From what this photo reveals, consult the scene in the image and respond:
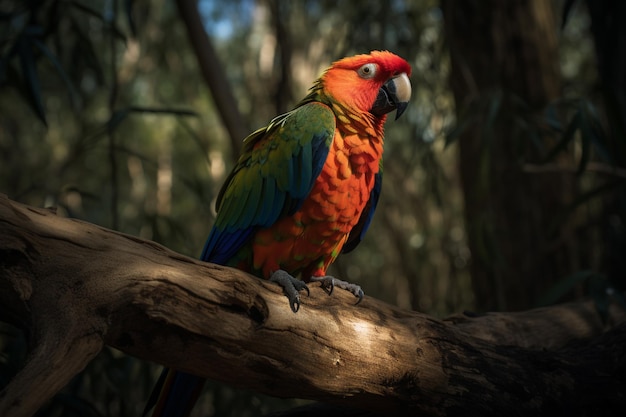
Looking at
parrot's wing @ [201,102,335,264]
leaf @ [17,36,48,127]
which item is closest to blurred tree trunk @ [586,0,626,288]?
parrot's wing @ [201,102,335,264]

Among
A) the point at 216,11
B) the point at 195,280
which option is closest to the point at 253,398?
the point at 195,280

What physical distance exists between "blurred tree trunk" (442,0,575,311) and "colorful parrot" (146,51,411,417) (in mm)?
1175

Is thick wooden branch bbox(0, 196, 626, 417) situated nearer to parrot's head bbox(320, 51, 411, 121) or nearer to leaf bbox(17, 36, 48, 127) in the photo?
parrot's head bbox(320, 51, 411, 121)

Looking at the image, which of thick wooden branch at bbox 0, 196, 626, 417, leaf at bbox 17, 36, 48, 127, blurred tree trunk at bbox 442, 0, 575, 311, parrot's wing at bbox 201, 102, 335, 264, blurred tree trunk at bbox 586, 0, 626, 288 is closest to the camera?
thick wooden branch at bbox 0, 196, 626, 417

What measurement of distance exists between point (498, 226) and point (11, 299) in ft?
8.13

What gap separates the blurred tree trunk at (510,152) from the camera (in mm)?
3049

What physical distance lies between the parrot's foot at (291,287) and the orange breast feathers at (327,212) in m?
0.20

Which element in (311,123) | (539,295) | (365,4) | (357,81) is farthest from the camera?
(365,4)

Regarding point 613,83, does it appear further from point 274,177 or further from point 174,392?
point 174,392

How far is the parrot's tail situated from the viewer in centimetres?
167

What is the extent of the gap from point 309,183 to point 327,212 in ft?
0.35

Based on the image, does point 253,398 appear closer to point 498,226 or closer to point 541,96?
point 498,226

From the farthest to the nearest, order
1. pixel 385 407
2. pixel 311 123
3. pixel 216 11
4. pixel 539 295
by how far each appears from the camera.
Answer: pixel 216 11
pixel 539 295
pixel 311 123
pixel 385 407

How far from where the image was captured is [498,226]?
313 cm
